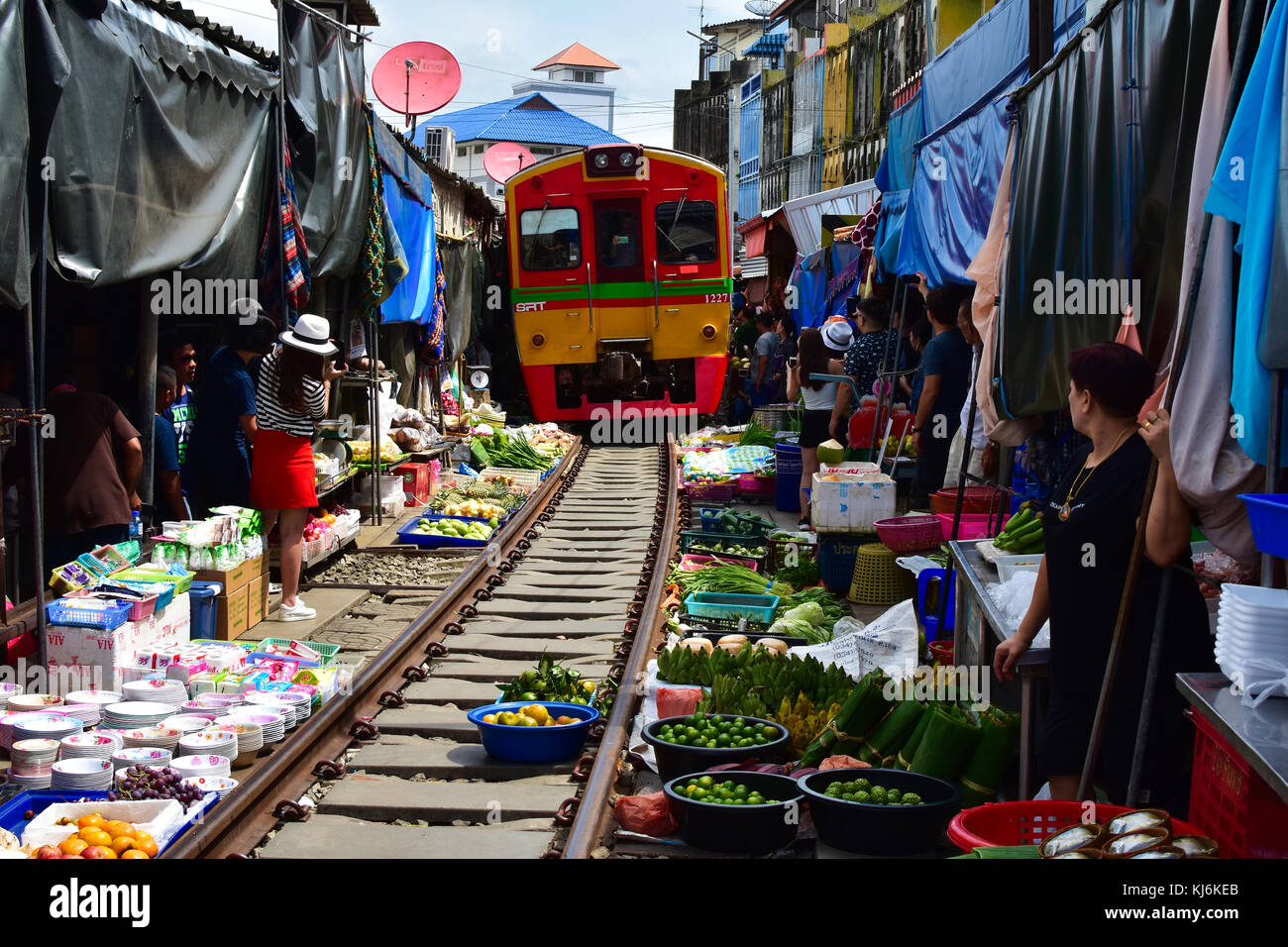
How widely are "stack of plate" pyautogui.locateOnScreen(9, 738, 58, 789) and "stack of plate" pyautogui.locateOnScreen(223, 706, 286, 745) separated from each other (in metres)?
0.71

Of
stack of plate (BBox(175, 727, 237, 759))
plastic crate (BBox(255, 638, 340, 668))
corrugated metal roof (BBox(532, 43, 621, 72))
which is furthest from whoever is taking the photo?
corrugated metal roof (BBox(532, 43, 621, 72))

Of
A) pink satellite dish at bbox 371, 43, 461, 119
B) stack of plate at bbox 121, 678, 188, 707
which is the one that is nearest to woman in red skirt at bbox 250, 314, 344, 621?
stack of plate at bbox 121, 678, 188, 707

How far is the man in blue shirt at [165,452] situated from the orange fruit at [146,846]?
3.81 m

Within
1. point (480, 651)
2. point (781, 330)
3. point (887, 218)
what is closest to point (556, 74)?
point (781, 330)

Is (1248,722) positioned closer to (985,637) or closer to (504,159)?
(985,637)

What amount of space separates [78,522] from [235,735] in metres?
2.27

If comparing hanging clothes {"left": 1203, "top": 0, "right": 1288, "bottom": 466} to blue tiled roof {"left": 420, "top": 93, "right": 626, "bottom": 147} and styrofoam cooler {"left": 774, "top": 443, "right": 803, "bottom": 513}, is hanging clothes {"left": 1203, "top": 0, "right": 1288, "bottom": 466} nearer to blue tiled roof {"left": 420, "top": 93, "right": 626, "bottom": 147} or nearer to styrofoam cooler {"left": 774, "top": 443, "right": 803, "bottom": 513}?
styrofoam cooler {"left": 774, "top": 443, "right": 803, "bottom": 513}

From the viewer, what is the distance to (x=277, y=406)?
770 centimetres

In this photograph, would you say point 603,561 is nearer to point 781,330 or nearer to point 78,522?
point 78,522

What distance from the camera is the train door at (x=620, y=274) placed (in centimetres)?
1564

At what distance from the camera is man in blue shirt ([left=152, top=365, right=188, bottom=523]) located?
25.2 ft

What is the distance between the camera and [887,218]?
11.3 m

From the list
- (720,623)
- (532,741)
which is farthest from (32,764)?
(720,623)

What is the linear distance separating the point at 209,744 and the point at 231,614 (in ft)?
7.53
